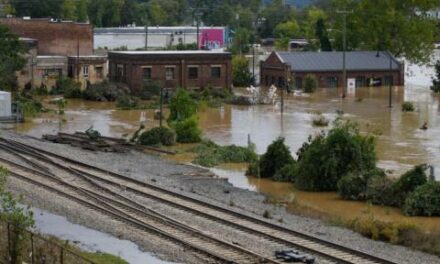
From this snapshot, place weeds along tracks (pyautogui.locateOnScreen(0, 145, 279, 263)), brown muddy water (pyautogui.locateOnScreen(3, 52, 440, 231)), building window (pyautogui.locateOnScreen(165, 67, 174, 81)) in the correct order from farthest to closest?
1. building window (pyautogui.locateOnScreen(165, 67, 174, 81))
2. brown muddy water (pyautogui.locateOnScreen(3, 52, 440, 231))
3. weeds along tracks (pyautogui.locateOnScreen(0, 145, 279, 263))

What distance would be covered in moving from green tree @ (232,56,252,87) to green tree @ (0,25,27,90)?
18.0 metres

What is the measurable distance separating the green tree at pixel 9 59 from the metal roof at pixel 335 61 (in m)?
19.7

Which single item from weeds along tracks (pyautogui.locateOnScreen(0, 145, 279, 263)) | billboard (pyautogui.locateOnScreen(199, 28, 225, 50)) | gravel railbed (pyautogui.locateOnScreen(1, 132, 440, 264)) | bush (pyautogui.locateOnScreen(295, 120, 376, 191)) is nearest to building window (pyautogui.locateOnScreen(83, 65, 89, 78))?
gravel railbed (pyautogui.locateOnScreen(1, 132, 440, 264))

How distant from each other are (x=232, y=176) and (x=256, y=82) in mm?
43483

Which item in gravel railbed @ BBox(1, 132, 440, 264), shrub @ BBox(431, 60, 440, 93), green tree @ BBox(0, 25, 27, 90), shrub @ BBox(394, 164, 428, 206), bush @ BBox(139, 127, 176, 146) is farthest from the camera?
shrub @ BBox(431, 60, 440, 93)

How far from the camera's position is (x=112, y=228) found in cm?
2184

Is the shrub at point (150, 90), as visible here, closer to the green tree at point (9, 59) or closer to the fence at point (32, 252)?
the green tree at point (9, 59)

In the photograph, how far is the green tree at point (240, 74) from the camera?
7256cm

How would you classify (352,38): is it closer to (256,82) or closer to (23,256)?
(256,82)

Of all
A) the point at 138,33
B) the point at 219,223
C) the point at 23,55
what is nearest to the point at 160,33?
the point at 138,33

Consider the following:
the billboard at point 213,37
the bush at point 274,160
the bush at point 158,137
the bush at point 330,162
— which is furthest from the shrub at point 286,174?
the billboard at point 213,37

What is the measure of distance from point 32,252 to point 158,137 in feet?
69.3

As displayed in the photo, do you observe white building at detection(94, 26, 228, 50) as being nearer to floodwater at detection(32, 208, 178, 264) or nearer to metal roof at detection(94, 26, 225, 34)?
metal roof at detection(94, 26, 225, 34)

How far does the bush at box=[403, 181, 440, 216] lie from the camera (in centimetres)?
2403
